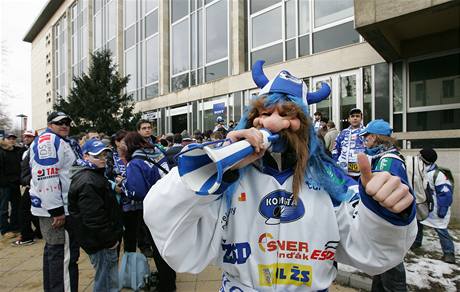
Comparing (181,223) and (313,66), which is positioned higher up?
(313,66)

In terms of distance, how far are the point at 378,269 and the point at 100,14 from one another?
2853 centimetres

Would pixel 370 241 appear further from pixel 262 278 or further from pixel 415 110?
pixel 415 110

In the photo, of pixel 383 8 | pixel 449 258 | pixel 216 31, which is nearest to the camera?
pixel 449 258

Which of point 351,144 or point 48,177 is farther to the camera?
point 351,144

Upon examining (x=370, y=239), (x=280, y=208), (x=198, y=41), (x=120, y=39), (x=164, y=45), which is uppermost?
(x=120, y=39)

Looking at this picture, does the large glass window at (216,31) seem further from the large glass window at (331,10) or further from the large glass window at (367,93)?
the large glass window at (367,93)

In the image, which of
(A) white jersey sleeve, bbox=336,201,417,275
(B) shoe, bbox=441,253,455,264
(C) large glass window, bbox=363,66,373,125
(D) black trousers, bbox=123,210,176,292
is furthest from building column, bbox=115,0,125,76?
(A) white jersey sleeve, bbox=336,201,417,275

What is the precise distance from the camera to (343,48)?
979 cm

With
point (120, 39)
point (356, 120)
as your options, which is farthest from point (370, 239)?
point (120, 39)

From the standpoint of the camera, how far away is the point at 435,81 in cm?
848

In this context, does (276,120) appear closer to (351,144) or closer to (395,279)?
(395,279)

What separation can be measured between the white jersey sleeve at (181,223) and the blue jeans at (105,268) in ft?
8.19

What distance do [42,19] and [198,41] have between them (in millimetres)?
33335

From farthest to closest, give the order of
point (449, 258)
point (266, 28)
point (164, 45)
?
point (164, 45)
point (266, 28)
point (449, 258)
